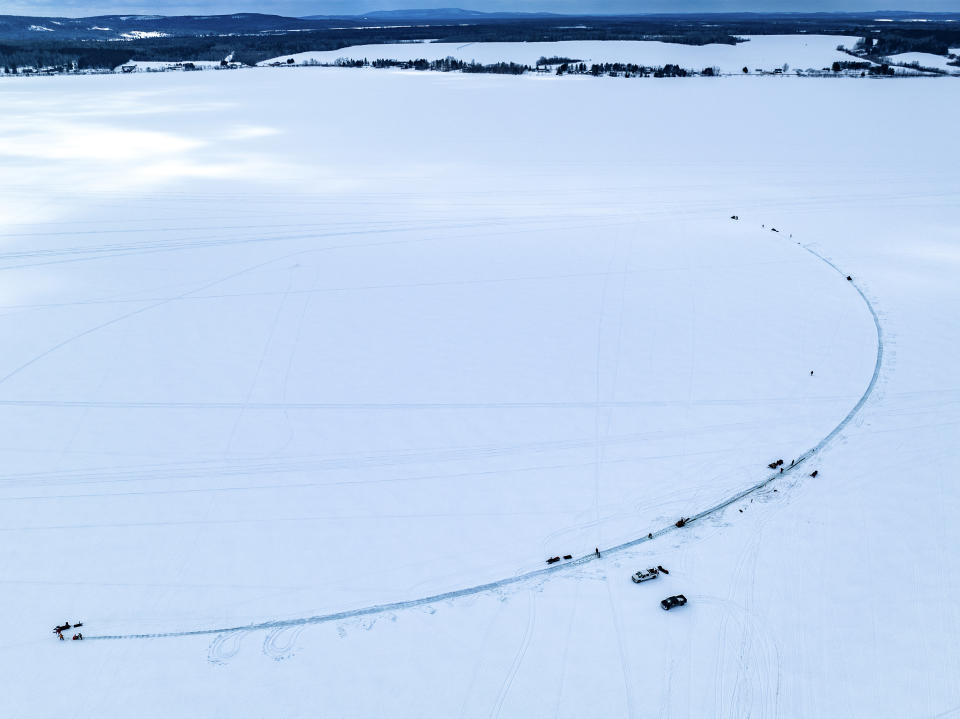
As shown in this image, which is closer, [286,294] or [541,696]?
[541,696]

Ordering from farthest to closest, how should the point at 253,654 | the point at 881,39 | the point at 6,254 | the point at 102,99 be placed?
the point at 881,39 < the point at 102,99 < the point at 6,254 < the point at 253,654

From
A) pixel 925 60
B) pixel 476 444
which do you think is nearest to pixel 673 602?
pixel 476 444

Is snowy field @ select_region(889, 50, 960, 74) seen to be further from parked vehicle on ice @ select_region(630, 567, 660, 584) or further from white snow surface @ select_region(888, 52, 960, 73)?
parked vehicle on ice @ select_region(630, 567, 660, 584)

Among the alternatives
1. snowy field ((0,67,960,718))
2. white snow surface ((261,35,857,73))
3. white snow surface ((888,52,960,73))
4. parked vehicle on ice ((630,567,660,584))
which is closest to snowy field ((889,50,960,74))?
white snow surface ((888,52,960,73))

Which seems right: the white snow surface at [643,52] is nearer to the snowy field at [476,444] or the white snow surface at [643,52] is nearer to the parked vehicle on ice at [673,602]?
the snowy field at [476,444]

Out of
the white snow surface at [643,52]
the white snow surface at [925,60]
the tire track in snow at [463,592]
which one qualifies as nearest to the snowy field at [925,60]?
the white snow surface at [925,60]

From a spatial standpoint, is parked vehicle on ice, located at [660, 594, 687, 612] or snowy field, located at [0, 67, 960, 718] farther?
parked vehicle on ice, located at [660, 594, 687, 612]

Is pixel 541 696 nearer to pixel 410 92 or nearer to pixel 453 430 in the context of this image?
pixel 453 430

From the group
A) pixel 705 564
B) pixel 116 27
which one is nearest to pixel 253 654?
pixel 705 564
